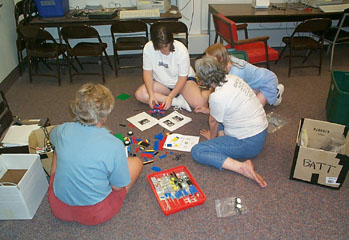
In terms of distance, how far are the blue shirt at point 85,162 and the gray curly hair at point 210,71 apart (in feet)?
2.63

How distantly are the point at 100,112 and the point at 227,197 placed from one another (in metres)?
1.09

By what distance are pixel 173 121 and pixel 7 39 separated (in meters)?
2.53

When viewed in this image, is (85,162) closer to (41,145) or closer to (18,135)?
(41,145)

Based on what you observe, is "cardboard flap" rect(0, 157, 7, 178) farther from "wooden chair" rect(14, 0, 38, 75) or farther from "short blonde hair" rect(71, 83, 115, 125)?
"wooden chair" rect(14, 0, 38, 75)

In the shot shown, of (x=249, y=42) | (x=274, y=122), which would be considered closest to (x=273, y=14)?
(x=249, y=42)

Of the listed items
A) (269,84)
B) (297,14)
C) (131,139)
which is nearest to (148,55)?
(131,139)

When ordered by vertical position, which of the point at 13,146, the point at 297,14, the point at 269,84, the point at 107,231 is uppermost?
the point at 297,14

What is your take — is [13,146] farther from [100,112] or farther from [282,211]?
[282,211]

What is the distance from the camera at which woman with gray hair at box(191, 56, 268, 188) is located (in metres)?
2.05

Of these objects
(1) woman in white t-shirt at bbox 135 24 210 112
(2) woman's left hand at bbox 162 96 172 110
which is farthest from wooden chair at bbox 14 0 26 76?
(2) woman's left hand at bbox 162 96 172 110

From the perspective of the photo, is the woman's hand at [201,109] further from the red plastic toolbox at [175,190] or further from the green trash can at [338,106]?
the green trash can at [338,106]

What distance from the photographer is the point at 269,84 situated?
2883 mm

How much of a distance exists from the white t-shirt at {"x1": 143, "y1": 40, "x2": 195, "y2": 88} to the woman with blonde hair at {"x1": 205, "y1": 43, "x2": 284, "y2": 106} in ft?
1.06

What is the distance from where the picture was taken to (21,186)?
179 centimetres
